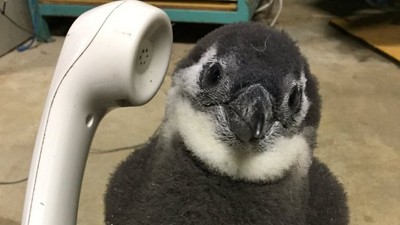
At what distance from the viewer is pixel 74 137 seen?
0.55 metres

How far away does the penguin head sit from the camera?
51 centimetres

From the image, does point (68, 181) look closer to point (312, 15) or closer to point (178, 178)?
point (178, 178)

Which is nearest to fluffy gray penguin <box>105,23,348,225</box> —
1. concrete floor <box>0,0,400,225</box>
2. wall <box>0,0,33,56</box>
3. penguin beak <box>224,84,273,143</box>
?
penguin beak <box>224,84,273,143</box>

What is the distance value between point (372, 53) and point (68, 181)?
4.05 feet

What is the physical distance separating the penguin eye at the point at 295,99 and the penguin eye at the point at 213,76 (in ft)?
0.23

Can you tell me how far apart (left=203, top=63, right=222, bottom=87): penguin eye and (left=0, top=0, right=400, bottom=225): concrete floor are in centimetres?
47

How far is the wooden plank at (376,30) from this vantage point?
5.14ft

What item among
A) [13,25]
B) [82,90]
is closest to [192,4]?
[13,25]

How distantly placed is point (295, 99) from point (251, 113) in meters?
0.07

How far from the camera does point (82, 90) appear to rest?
21.6 inches

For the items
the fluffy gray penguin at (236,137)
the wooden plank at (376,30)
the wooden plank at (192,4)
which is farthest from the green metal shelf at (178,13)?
the fluffy gray penguin at (236,137)

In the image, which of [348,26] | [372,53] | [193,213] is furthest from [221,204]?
[348,26]

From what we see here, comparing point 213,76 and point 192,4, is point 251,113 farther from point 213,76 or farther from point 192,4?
point 192,4

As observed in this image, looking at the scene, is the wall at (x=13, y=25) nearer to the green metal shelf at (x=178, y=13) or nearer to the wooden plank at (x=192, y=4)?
the green metal shelf at (x=178, y=13)
